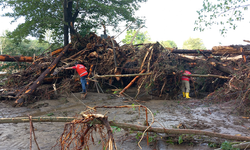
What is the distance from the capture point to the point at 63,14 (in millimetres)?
11648

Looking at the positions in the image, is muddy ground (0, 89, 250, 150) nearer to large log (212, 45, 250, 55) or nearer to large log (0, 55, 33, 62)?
large log (0, 55, 33, 62)

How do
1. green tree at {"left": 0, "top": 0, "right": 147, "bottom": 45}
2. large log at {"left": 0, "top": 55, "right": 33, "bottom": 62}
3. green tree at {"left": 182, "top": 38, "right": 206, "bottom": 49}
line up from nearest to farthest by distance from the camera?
large log at {"left": 0, "top": 55, "right": 33, "bottom": 62}, green tree at {"left": 0, "top": 0, "right": 147, "bottom": 45}, green tree at {"left": 182, "top": 38, "right": 206, "bottom": 49}

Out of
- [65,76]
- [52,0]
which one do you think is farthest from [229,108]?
[52,0]

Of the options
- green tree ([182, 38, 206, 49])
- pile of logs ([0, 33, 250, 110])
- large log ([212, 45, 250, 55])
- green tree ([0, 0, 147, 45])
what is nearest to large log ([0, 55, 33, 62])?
pile of logs ([0, 33, 250, 110])

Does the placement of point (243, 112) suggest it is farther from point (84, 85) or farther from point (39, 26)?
point (39, 26)

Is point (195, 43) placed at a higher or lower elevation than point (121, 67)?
higher

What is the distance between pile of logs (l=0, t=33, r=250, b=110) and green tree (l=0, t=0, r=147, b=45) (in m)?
1.92

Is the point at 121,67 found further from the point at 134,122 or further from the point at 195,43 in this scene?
the point at 195,43

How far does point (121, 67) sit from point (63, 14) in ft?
20.3

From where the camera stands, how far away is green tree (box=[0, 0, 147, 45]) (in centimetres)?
1067

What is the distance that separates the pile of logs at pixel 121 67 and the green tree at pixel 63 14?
1924mm

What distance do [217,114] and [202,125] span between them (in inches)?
51.0

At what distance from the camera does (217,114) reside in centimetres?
493

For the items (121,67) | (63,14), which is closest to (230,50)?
(121,67)
